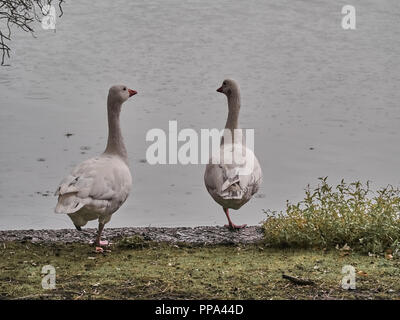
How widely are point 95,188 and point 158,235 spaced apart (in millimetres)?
1138

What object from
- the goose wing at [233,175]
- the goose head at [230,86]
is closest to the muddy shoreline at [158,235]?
the goose wing at [233,175]

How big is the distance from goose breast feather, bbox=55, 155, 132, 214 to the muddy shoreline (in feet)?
2.57

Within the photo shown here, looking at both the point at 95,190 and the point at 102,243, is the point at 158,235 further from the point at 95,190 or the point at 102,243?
the point at 95,190

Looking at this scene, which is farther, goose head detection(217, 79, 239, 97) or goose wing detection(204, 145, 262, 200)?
goose head detection(217, 79, 239, 97)

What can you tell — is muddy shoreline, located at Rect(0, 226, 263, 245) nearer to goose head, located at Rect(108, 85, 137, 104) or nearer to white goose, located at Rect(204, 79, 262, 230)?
white goose, located at Rect(204, 79, 262, 230)

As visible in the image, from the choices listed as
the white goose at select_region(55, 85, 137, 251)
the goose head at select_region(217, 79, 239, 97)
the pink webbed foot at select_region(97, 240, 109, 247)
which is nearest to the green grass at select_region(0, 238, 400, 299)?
the pink webbed foot at select_region(97, 240, 109, 247)

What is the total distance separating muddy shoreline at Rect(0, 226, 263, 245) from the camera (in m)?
7.35

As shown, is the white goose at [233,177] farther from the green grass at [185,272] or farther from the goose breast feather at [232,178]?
the green grass at [185,272]

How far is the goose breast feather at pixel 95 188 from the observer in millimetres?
6488

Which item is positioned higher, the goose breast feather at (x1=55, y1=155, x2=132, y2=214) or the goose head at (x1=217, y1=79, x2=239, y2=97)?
the goose head at (x1=217, y1=79, x2=239, y2=97)

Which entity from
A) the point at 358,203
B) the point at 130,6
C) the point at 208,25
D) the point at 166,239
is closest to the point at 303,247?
the point at 358,203

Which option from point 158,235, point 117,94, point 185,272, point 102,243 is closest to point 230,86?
point 117,94

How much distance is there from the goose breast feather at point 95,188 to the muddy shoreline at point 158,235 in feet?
2.57

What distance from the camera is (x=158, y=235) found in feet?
24.7
